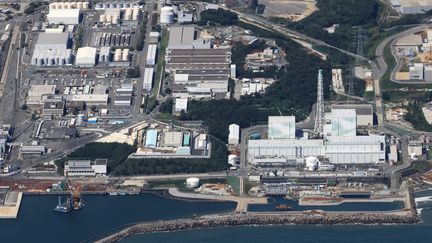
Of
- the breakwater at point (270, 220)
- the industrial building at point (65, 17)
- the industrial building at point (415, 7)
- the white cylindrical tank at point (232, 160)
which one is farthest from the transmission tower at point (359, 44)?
the breakwater at point (270, 220)

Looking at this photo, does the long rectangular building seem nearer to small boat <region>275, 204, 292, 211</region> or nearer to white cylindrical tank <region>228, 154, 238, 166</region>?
white cylindrical tank <region>228, 154, 238, 166</region>

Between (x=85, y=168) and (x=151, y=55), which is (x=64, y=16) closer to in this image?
(x=151, y=55)

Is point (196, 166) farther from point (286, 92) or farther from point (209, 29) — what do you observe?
point (209, 29)

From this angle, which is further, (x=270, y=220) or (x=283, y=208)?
(x=283, y=208)

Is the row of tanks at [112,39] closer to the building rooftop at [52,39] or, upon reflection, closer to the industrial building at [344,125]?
the building rooftop at [52,39]

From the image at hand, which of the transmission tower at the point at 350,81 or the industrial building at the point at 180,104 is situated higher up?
the transmission tower at the point at 350,81

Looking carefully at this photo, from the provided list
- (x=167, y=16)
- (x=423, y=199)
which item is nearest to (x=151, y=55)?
(x=167, y=16)

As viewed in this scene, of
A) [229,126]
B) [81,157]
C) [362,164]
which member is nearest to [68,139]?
[81,157]
